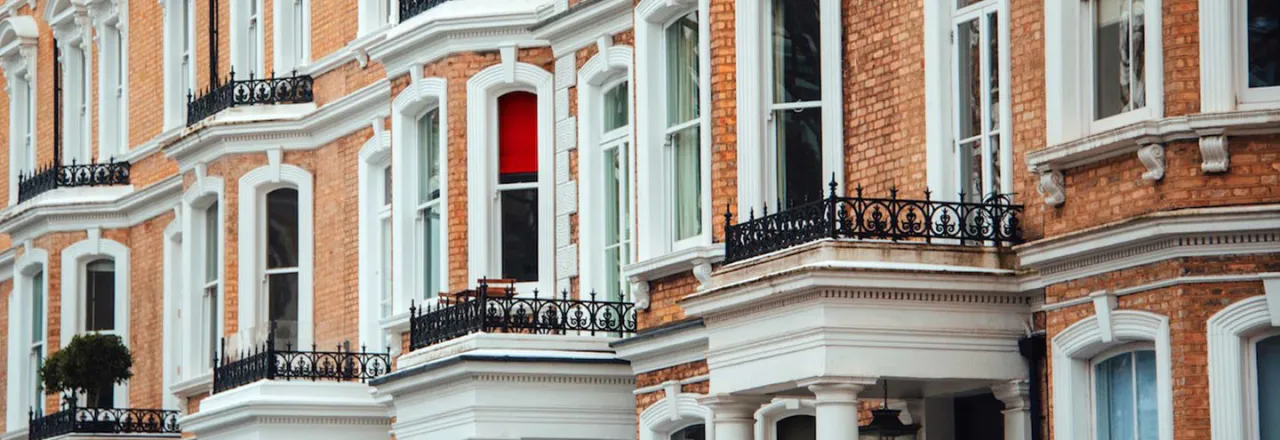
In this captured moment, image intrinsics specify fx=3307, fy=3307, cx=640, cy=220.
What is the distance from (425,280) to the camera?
3189 centimetres

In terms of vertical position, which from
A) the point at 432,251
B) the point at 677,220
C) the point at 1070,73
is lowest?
the point at 677,220

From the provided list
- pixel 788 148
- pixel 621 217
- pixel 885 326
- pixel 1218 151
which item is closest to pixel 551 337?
pixel 621 217

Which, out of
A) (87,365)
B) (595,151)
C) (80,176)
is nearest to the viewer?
(595,151)

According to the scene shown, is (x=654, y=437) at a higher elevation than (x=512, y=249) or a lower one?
lower

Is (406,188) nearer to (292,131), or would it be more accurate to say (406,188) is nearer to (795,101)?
(292,131)

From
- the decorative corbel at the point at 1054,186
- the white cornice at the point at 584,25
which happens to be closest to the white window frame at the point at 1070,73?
the decorative corbel at the point at 1054,186

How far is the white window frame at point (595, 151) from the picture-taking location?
28.8 meters

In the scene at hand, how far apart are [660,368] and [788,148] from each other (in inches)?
107

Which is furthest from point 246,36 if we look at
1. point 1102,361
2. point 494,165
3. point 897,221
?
point 1102,361

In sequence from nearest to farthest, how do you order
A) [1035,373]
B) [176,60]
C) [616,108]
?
[1035,373] → [616,108] → [176,60]

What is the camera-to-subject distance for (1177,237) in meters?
20.0

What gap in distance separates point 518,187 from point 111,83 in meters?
13.3

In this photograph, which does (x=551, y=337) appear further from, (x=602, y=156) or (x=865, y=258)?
(x=865, y=258)

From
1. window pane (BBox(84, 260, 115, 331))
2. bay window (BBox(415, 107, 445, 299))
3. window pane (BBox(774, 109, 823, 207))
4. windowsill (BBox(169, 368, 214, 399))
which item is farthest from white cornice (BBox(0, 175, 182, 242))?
window pane (BBox(774, 109, 823, 207))
